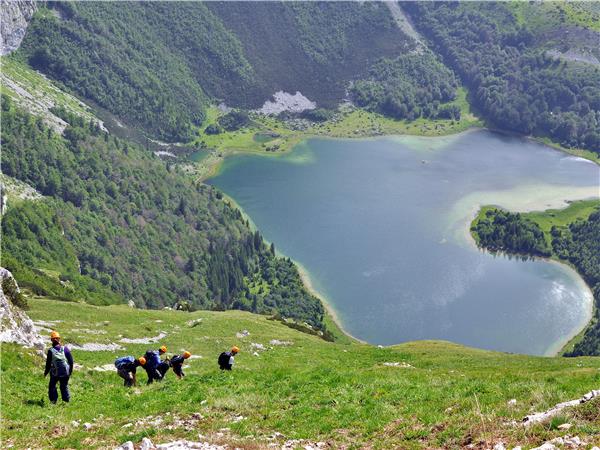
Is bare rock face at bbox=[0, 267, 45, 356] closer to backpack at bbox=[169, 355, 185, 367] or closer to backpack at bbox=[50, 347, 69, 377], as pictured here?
backpack at bbox=[50, 347, 69, 377]

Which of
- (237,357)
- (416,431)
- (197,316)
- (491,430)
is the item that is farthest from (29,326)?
(197,316)

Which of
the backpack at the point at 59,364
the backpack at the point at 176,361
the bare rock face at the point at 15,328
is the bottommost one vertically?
the backpack at the point at 176,361

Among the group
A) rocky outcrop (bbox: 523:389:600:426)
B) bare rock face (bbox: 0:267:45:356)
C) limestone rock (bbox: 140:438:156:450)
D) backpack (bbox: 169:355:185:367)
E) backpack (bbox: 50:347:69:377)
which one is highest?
bare rock face (bbox: 0:267:45:356)

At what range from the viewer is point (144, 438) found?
28438 millimetres

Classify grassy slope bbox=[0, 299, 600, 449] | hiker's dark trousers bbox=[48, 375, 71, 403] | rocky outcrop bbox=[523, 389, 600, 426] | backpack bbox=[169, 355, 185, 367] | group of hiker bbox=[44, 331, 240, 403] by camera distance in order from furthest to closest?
backpack bbox=[169, 355, 185, 367], hiker's dark trousers bbox=[48, 375, 71, 403], group of hiker bbox=[44, 331, 240, 403], grassy slope bbox=[0, 299, 600, 449], rocky outcrop bbox=[523, 389, 600, 426]

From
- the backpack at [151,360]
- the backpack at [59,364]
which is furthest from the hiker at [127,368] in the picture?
the backpack at [59,364]

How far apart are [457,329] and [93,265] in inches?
4512

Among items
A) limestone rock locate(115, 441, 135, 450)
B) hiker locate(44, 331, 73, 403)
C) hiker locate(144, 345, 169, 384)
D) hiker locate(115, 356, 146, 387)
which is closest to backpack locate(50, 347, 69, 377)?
hiker locate(44, 331, 73, 403)

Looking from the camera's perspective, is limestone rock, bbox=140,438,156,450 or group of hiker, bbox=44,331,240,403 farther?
group of hiker, bbox=44,331,240,403

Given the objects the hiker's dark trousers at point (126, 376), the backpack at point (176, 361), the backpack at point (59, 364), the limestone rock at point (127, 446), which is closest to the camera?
the limestone rock at point (127, 446)

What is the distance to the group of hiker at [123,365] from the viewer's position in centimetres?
3528

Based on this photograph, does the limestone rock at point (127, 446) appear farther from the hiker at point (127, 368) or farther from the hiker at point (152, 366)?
the hiker at point (152, 366)

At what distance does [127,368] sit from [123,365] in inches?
14.0

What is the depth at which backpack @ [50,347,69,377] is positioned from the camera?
35.0 metres
